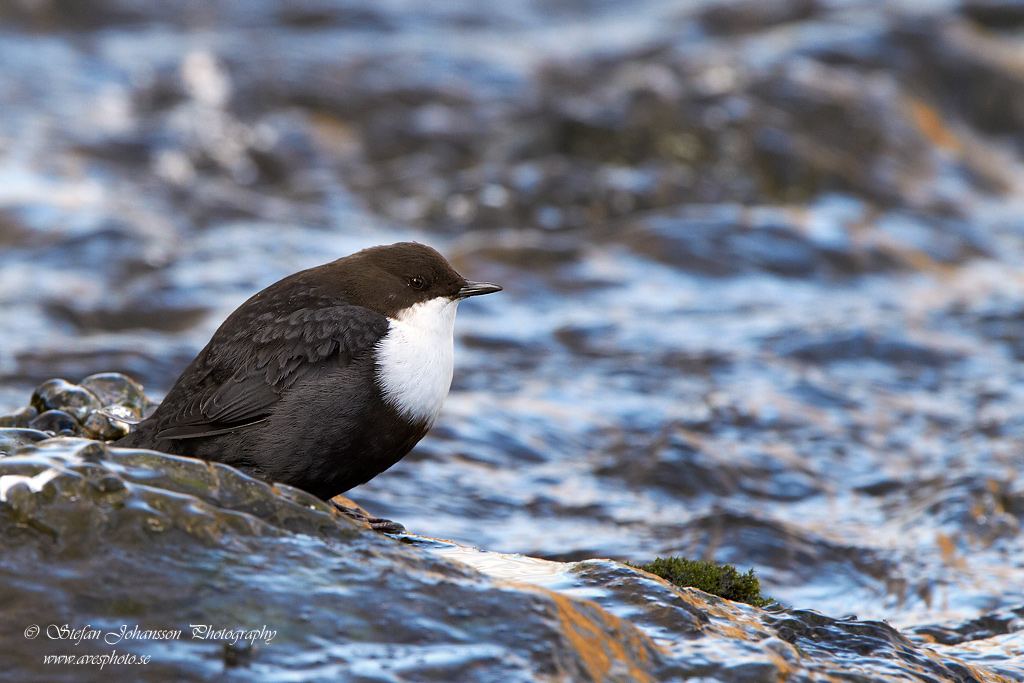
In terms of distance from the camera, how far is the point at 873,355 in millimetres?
7918

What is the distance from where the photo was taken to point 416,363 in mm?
3625

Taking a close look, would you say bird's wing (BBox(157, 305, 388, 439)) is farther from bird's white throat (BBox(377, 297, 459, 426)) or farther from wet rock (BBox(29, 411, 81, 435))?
wet rock (BBox(29, 411, 81, 435))

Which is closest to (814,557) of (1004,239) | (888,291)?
(888,291)

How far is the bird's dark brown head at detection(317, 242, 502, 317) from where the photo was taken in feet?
12.6

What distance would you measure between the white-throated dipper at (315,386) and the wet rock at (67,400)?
0.39 meters

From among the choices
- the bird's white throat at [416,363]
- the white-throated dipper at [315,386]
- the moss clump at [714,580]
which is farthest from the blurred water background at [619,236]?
the white-throated dipper at [315,386]

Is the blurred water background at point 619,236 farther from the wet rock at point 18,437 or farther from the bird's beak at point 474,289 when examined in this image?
the wet rock at point 18,437

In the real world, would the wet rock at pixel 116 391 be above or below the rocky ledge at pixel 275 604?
above

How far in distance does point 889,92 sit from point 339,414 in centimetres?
1002

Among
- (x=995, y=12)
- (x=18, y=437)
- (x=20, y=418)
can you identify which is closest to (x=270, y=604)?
(x=18, y=437)

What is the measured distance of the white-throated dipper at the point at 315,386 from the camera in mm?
3477

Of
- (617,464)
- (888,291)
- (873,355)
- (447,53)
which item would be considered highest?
(447,53)

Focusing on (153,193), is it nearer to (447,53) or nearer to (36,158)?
(36,158)

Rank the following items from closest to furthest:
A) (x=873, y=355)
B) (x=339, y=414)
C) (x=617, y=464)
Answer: (x=339, y=414) → (x=617, y=464) → (x=873, y=355)
